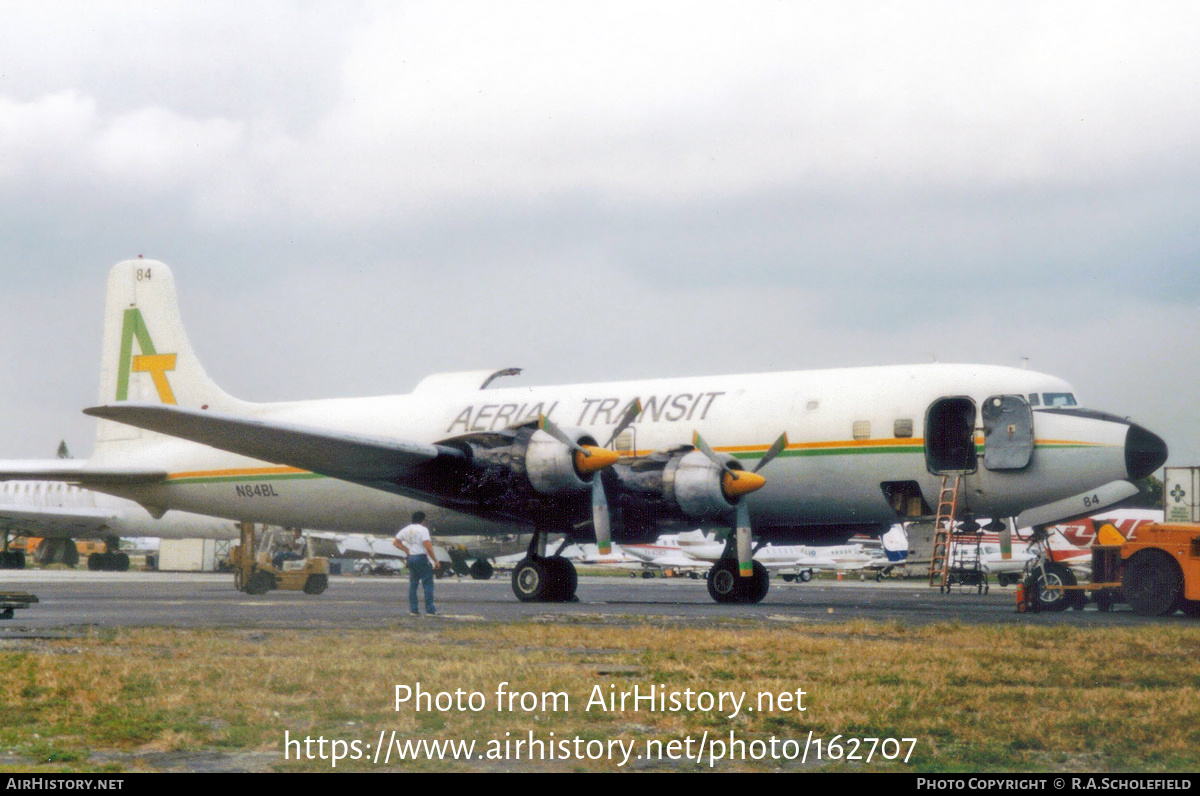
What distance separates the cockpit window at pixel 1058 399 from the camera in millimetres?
20375

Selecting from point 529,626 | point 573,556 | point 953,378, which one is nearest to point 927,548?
point 953,378

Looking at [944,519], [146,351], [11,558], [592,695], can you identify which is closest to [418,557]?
[944,519]

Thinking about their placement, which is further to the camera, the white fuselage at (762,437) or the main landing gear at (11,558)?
the main landing gear at (11,558)

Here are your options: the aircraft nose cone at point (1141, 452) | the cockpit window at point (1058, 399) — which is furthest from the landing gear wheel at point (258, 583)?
the aircraft nose cone at point (1141, 452)

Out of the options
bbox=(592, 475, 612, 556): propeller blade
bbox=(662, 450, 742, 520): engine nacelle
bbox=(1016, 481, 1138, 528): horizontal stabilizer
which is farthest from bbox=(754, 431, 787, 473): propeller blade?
bbox=(1016, 481, 1138, 528): horizontal stabilizer

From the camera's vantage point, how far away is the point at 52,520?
49719mm

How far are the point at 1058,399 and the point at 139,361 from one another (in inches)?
834

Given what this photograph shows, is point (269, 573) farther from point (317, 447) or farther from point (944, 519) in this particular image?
point (944, 519)

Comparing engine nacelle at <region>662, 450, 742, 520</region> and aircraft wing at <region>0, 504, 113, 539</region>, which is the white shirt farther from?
aircraft wing at <region>0, 504, 113, 539</region>

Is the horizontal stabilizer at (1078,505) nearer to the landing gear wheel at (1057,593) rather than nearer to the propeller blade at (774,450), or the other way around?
the landing gear wheel at (1057,593)

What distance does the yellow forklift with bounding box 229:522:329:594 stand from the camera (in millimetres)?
27578

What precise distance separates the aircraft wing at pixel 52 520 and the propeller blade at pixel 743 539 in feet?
125

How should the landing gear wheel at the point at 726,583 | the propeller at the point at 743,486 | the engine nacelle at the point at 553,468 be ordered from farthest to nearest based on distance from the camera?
the landing gear wheel at the point at 726,583 → the propeller at the point at 743,486 → the engine nacelle at the point at 553,468

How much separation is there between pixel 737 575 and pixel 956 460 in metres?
4.74
